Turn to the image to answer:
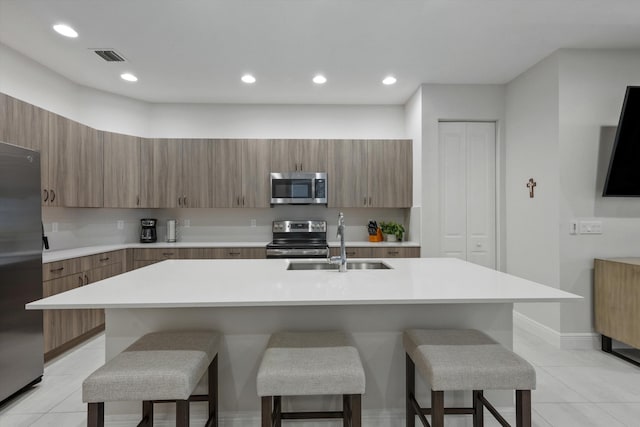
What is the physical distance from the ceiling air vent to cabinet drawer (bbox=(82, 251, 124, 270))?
77.1 inches

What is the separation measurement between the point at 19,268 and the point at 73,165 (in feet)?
5.04

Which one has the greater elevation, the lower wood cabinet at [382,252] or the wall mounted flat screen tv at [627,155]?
the wall mounted flat screen tv at [627,155]

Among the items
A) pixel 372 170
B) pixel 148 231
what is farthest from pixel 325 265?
pixel 148 231

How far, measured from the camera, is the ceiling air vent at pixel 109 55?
3150mm

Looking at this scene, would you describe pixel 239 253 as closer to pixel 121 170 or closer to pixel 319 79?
pixel 121 170

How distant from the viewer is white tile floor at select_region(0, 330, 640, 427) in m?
2.05

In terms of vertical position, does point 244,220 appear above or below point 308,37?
below

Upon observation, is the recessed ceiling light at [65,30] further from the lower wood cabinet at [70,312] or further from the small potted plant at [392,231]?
the small potted plant at [392,231]

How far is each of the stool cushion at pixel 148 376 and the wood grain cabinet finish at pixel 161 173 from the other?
3.17 metres

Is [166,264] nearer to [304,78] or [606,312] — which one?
[304,78]

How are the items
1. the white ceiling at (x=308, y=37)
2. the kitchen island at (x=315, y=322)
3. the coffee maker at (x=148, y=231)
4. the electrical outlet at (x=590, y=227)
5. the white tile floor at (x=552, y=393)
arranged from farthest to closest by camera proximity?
the coffee maker at (x=148, y=231), the electrical outlet at (x=590, y=227), the white ceiling at (x=308, y=37), the white tile floor at (x=552, y=393), the kitchen island at (x=315, y=322)

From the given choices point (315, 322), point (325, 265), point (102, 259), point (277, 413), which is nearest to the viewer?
point (277, 413)

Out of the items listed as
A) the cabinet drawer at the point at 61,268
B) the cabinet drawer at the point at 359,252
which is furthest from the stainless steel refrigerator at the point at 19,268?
the cabinet drawer at the point at 359,252

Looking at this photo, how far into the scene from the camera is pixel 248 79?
3.86m
